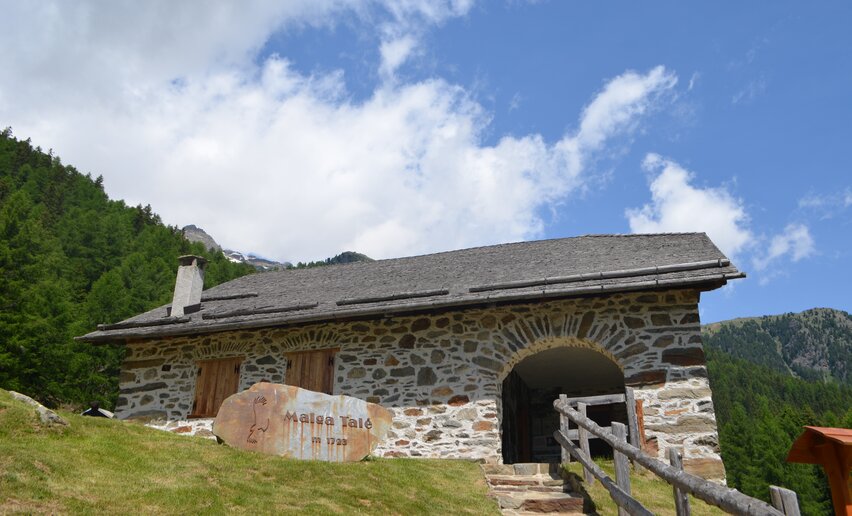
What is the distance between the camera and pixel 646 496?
26.7ft

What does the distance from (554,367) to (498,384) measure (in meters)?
4.76

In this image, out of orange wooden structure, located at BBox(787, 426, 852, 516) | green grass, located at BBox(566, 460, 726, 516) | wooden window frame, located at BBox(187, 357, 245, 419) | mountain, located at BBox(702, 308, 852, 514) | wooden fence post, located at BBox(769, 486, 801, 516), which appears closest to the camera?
wooden fence post, located at BBox(769, 486, 801, 516)

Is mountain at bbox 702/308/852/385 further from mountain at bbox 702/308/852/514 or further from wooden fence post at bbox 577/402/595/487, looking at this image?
wooden fence post at bbox 577/402/595/487

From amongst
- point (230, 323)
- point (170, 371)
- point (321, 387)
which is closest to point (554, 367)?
point (321, 387)

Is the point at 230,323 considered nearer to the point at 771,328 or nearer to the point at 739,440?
the point at 739,440

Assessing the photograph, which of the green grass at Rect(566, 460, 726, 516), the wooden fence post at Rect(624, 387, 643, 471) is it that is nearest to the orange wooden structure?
the green grass at Rect(566, 460, 726, 516)

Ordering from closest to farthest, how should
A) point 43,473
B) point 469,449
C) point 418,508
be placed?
point 43,473 → point 418,508 → point 469,449

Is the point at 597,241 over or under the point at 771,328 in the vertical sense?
under

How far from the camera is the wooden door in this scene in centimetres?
1215

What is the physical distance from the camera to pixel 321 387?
1211 cm

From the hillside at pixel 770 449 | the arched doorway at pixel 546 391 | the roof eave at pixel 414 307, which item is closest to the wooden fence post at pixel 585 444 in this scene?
the roof eave at pixel 414 307

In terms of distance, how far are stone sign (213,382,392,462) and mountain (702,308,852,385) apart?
162m

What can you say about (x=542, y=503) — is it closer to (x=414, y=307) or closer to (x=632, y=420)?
(x=632, y=420)

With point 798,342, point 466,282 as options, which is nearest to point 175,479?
point 466,282
